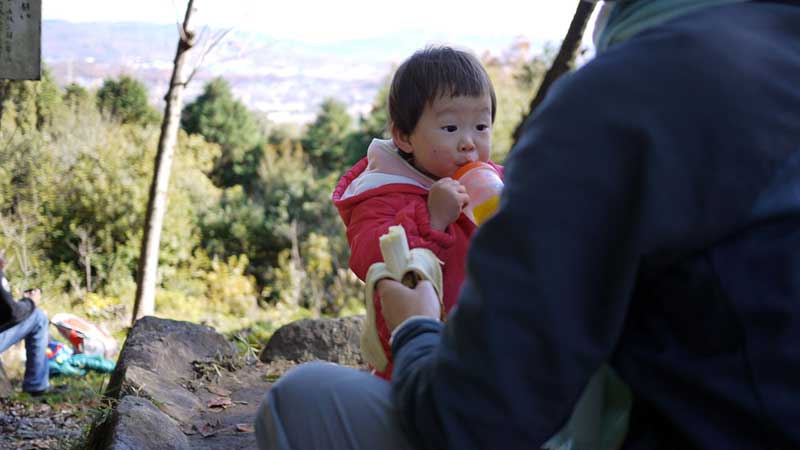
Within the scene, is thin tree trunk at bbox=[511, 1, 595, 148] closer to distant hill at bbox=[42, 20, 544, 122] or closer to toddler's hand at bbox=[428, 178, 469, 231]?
distant hill at bbox=[42, 20, 544, 122]

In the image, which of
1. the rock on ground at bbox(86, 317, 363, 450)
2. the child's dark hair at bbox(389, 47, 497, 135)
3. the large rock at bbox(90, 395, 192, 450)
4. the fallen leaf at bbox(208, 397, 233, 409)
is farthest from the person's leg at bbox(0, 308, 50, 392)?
the child's dark hair at bbox(389, 47, 497, 135)

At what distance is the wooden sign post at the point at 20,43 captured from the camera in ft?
12.6

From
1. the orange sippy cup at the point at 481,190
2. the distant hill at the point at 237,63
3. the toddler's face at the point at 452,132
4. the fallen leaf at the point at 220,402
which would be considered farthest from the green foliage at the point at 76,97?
the orange sippy cup at the point at 481,190

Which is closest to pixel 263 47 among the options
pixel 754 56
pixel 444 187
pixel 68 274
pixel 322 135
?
pixel 68 274

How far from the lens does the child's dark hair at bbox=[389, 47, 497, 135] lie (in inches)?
82.0

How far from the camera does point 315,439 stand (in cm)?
135

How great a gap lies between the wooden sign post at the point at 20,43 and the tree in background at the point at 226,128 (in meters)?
19.5

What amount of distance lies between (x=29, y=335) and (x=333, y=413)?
502 centimetres

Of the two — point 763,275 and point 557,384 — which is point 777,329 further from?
point 557,384

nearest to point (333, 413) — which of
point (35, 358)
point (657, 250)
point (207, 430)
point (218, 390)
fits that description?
point (657, 250)

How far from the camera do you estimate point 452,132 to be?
210cm

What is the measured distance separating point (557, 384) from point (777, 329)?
0.24 meters

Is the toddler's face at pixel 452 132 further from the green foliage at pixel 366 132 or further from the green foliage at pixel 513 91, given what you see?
the green foliage at pixel 366 132

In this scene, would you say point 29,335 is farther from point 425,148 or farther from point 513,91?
point 513,91
